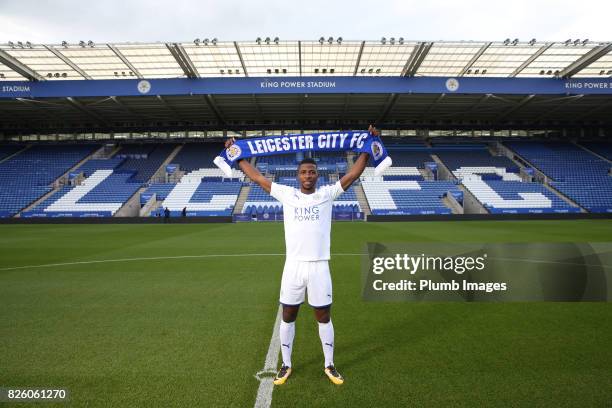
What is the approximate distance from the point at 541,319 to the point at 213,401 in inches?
203

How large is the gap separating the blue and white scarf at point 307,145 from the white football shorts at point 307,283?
4.75ft

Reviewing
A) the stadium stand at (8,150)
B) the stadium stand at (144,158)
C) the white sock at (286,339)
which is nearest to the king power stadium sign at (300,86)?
the stadium stand at (144,158)

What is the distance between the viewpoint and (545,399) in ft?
10.5

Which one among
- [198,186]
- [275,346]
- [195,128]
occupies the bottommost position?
[275,346]

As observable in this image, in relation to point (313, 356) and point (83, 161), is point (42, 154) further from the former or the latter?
point (313, 356)

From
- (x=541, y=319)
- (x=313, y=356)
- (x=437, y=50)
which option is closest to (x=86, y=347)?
(x=313, y=356)

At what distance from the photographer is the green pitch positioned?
10.9 feet

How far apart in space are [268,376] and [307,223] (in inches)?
67.8

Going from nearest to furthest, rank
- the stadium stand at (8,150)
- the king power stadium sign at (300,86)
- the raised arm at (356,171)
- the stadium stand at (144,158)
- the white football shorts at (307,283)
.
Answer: the white football shorts at (307,283)
the raised arm at (356,171)
the king power stadium sign at (300,86)
the stadium stand at (144,158)
the stadium stand at (8,150)

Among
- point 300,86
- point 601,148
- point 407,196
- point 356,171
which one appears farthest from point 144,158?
point 601,148

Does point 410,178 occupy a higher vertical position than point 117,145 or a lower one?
lower

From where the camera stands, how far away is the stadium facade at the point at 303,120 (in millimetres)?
25594

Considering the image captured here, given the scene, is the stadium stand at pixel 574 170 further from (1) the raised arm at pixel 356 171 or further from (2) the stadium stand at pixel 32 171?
(2) the stadium stand at pixel 32 171

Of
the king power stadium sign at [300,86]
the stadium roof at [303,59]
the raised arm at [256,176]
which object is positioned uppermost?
the stadium roof at [303,59]
